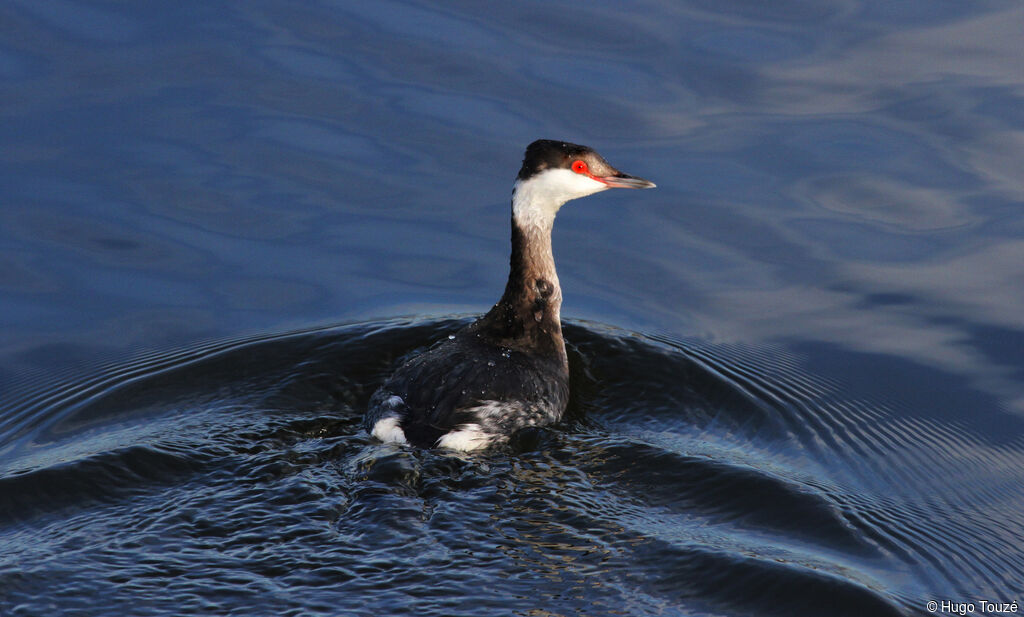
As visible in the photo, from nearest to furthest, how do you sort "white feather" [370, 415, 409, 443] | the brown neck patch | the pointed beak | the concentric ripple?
the concentric ripple, "white feather" [370, 415, 409, 443], the brown neck patch, the pointed beak

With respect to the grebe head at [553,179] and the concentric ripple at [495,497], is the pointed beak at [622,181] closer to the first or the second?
the grebe head at [553,179]

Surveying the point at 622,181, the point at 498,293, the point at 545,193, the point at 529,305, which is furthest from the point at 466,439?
the point at 498,293

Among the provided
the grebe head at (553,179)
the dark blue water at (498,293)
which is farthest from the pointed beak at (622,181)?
the dark blue water at (498,293)

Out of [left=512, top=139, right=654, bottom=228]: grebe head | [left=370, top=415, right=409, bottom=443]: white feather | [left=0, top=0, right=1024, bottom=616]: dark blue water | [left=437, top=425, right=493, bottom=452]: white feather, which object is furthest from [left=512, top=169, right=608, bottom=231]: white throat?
[left=370, top=415, right=409, bottom=443]: white feather

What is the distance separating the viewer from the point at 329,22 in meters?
13.5

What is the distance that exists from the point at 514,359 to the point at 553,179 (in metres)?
1.44

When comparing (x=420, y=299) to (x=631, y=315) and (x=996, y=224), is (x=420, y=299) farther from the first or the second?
(x=996, y=224)

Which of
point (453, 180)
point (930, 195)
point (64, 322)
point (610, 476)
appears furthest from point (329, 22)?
point (610, 476)

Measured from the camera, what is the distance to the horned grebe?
26.2 ft

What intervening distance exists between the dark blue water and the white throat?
1.07m

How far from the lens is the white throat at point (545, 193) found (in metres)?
9.25

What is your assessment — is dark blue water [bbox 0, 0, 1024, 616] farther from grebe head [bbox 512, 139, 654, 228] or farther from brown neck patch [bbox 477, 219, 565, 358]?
grebe head [bbox 512, 139, 654, 228]

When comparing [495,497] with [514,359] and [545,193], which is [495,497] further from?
[545,193]

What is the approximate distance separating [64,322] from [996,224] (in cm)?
797
